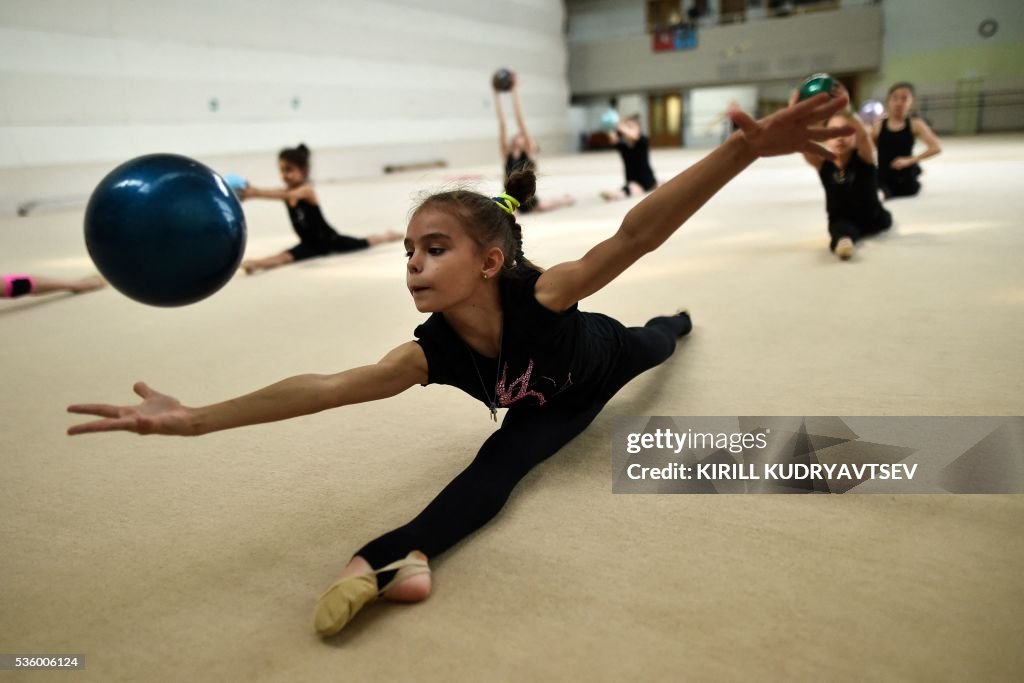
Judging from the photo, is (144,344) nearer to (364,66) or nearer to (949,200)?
(949,200)

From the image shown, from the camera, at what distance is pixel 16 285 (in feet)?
13.3

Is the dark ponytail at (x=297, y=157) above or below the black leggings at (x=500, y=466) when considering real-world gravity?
above

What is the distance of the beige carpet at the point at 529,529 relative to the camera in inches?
44.8

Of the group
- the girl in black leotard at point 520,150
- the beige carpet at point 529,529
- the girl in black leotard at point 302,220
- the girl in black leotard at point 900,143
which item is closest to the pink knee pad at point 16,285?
the beige carpet at point 529,529

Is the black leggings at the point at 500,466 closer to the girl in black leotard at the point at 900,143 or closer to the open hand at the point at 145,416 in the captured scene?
the open hand at the point at 145,416

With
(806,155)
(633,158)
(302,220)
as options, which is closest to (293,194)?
(302,220)

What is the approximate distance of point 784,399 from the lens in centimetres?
210

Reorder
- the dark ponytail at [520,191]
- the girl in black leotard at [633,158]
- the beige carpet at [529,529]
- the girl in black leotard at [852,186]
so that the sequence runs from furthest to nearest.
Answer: the girl in black leotard at [633,158] < the girl in black leotard at [852,186] < the dark ponytail at [520,191] < the beige carpet at [529,529]

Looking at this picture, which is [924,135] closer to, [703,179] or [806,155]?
[806,155]

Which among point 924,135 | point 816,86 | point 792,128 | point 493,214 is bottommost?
point 493,214

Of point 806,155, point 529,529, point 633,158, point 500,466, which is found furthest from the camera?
point 633,158

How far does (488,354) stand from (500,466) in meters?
0.27

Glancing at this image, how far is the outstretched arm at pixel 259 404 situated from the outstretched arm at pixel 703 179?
48cm

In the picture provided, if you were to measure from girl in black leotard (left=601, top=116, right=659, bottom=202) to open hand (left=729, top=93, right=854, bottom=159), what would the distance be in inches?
283
